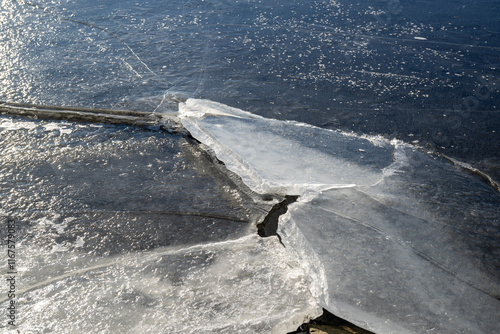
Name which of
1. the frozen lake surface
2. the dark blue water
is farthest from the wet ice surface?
the dark blue water

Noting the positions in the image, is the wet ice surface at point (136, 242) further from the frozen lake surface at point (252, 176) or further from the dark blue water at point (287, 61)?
the dark blue water at point (287, 61)

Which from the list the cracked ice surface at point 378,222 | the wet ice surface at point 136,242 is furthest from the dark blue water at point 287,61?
the wet ice surface at point 136,242

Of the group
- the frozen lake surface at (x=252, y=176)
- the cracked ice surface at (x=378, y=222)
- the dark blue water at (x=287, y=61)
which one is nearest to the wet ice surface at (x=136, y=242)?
the frozen lake surface at (x=252, y=176)

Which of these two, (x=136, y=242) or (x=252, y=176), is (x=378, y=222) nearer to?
(x=252, y=176)

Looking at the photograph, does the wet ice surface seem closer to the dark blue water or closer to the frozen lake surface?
the frozen lake surface

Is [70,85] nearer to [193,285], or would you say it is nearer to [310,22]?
[193,285]

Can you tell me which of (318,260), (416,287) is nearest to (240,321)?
(318,260)

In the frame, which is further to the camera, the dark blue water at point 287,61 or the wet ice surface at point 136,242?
the dark blue water at point 287,61

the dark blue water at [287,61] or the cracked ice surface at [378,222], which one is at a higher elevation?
the dark blue water at [287,61]
